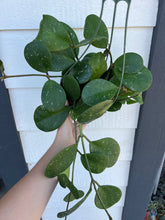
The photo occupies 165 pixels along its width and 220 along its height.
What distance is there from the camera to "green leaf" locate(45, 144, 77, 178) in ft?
1.18

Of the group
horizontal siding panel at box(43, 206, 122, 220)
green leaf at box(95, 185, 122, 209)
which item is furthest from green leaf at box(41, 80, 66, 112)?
horizontal siding panel at box(43, 206, 122, 220)

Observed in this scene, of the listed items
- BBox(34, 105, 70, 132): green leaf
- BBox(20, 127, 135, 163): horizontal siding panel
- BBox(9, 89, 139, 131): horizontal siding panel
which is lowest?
BBox(20, 127, 135, 163): horizontal siding panel

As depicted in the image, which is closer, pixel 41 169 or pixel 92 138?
pixel 41 169

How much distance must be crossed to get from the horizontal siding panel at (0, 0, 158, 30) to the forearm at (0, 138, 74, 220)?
1.05 ft

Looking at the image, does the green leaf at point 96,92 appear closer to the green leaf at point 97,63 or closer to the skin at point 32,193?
the green leaf at point 97,63

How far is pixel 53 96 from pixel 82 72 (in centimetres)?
7

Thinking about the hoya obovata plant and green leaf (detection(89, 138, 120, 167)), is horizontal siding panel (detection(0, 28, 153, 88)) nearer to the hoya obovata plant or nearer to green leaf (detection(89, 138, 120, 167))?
the hoya obovata plant

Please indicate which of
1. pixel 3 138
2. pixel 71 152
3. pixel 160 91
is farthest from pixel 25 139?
pixel 160 91

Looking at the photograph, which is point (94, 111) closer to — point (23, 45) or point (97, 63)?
point (97, 63)

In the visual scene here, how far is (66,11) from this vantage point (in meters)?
0.48

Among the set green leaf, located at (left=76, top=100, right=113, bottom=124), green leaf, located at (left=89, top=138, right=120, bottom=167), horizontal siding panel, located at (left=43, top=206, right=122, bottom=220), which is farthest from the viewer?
horizontal siding panel, located at (left=43, top=206, right=122, bottom=220)

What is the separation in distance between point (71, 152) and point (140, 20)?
38cm

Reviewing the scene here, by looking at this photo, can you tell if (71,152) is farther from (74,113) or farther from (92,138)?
(92,138)

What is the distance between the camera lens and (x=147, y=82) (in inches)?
13.6
